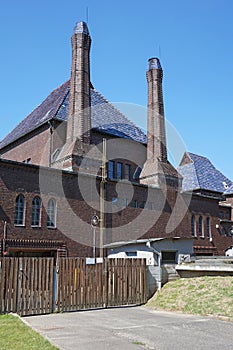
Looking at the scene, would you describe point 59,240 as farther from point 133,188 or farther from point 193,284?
point 193,284

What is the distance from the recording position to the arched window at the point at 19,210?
2023cm

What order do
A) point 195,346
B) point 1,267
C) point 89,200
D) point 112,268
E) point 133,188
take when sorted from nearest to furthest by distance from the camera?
point 195,346 < point 1,267 < point 112,268 < point 89,200 < point 133,188

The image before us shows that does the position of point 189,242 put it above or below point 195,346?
above

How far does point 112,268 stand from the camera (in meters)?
14.5

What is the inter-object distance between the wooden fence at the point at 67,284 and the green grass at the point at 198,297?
1045 millimetres

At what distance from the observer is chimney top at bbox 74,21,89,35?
94.4ft

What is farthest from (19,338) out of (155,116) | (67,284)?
(155,116)

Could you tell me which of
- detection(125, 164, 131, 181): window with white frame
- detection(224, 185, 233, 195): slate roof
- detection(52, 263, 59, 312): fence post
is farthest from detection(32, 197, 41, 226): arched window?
detection(224, 185, 233, 195): slate roof

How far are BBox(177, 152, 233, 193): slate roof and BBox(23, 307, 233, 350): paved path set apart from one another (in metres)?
28.6

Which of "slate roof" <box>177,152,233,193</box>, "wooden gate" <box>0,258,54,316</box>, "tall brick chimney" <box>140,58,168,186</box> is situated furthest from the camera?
"slate roof" <box>177,152,233,193</box>

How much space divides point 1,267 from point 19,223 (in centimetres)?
850

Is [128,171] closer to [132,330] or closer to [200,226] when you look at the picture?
[200,226]

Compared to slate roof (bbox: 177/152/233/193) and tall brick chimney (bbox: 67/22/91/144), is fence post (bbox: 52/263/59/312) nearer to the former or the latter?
tall brick chimney (bbox: 67/22/91/144)

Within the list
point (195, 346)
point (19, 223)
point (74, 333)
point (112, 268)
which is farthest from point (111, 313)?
point (19, 223)
